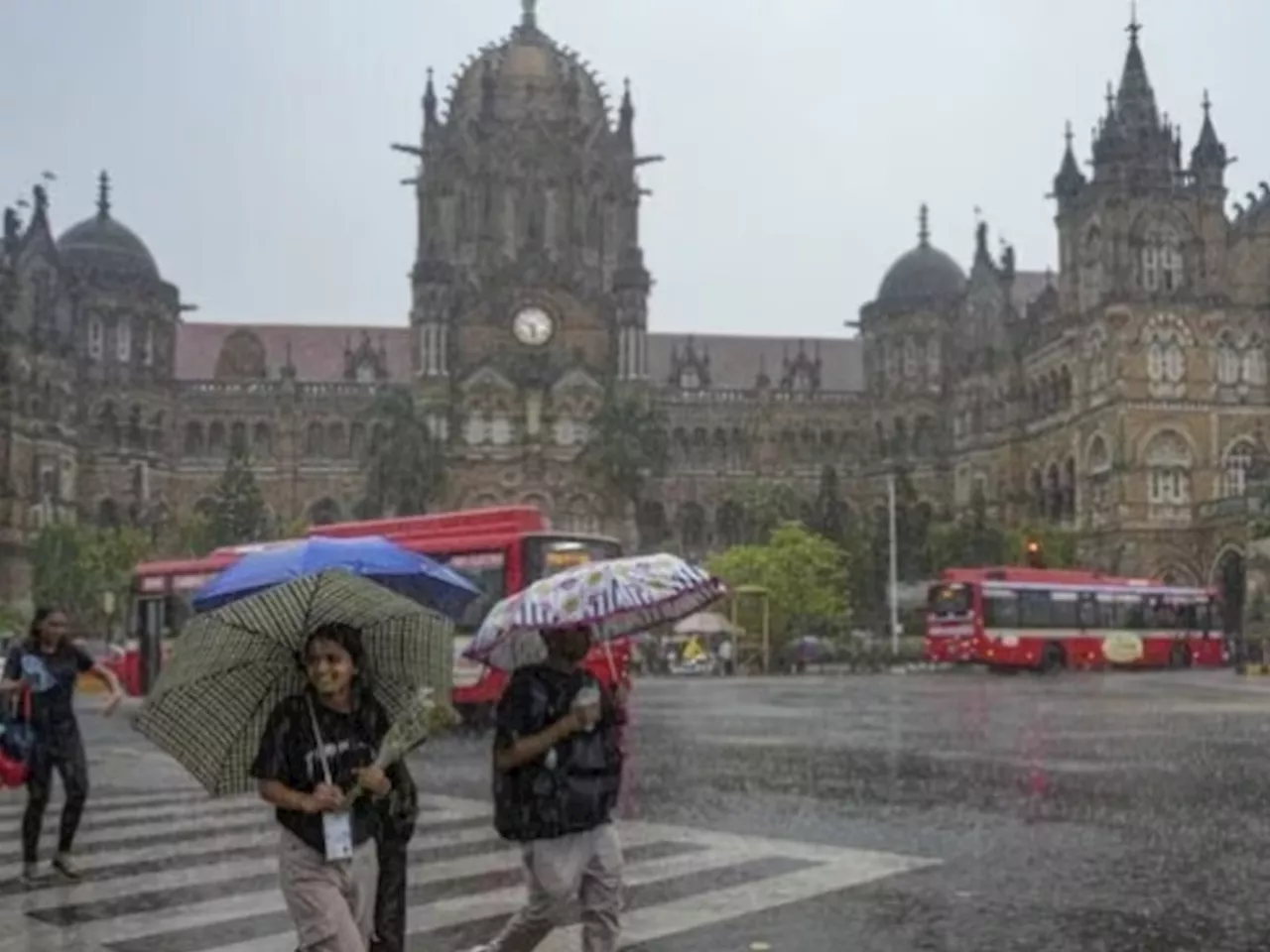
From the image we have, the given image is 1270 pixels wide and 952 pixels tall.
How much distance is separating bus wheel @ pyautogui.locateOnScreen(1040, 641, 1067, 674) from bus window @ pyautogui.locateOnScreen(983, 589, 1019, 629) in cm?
137

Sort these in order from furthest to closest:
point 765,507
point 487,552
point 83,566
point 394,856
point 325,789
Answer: point 765,507, point 83,566, point 487,552, point 394,856, point 325,789

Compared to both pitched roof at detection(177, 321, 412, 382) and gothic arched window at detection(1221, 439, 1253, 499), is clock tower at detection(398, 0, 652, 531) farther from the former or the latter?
gothic arched window at detection(1221, 439, 1253, 499)

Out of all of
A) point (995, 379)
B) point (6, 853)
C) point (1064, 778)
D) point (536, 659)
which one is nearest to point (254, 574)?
point (536, 659)

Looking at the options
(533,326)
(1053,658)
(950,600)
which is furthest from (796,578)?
(533,326)

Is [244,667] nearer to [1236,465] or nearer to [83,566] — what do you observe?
[83,566]

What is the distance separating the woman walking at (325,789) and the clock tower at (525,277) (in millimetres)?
74850

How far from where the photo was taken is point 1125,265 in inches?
2606

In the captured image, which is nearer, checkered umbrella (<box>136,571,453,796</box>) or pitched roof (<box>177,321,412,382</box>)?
checkered umbrella (<box>136,571,453,796</box>)

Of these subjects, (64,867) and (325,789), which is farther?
(64,867)

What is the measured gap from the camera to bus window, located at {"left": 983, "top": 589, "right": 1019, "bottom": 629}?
47281 mm

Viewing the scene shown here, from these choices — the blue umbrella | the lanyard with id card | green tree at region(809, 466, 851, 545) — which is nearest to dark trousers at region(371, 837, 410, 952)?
the lanyard with id card

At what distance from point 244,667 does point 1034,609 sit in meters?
43.4

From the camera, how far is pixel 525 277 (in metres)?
84.6

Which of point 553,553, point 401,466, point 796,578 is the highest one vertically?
point 401,466
